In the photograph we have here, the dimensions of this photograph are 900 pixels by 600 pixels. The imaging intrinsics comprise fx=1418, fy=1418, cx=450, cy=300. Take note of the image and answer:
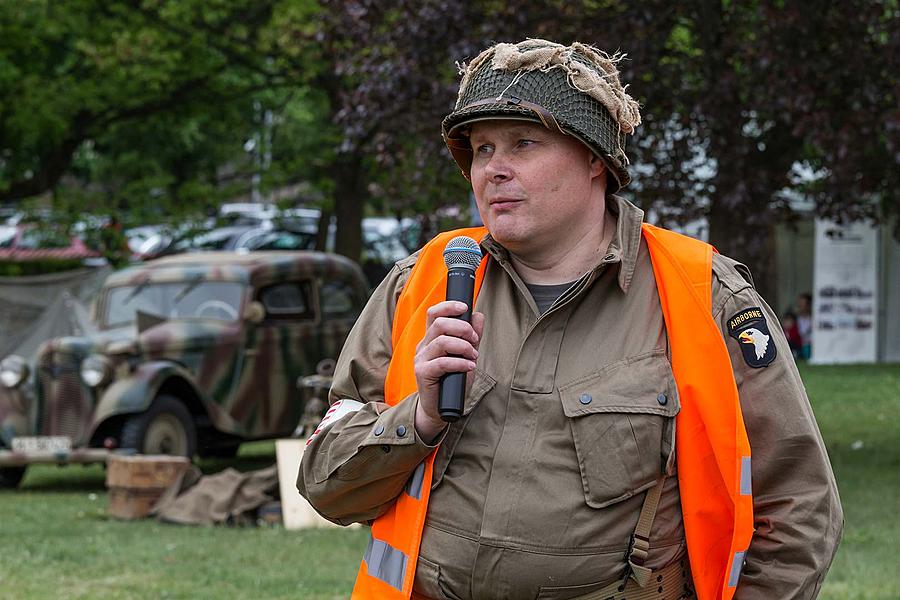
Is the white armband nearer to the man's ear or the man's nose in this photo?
the man's nose

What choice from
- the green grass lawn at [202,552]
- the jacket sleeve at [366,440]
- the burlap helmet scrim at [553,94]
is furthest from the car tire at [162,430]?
the burlap helmet scrim at [553,94]

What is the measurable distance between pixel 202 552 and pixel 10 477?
164 inches

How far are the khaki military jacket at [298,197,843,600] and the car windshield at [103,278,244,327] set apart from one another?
10044 mm

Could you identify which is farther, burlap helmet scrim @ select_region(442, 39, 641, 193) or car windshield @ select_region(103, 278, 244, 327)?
car windshield @ select_region(103, 278, 244, 327)

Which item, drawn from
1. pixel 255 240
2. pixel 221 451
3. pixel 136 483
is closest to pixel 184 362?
pixel 221 451

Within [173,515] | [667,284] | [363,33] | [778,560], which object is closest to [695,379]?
[667,284]

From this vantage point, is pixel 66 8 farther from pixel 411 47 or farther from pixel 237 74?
pixel 411 47

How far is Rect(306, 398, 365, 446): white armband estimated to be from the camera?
2885mm

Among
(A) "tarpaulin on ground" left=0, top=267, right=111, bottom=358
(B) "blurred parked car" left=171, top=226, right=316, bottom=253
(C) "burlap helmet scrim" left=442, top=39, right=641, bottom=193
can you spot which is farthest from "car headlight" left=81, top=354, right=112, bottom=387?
(B) "blurred parked car" left=171, top=226, right=316, bottom=253

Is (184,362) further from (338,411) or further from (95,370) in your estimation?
(338,411)

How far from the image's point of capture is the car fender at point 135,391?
11.4 meters

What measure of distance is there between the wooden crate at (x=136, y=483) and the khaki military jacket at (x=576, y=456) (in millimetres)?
7592

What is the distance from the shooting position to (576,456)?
2.70 metres

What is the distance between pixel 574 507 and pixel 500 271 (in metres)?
0.54
